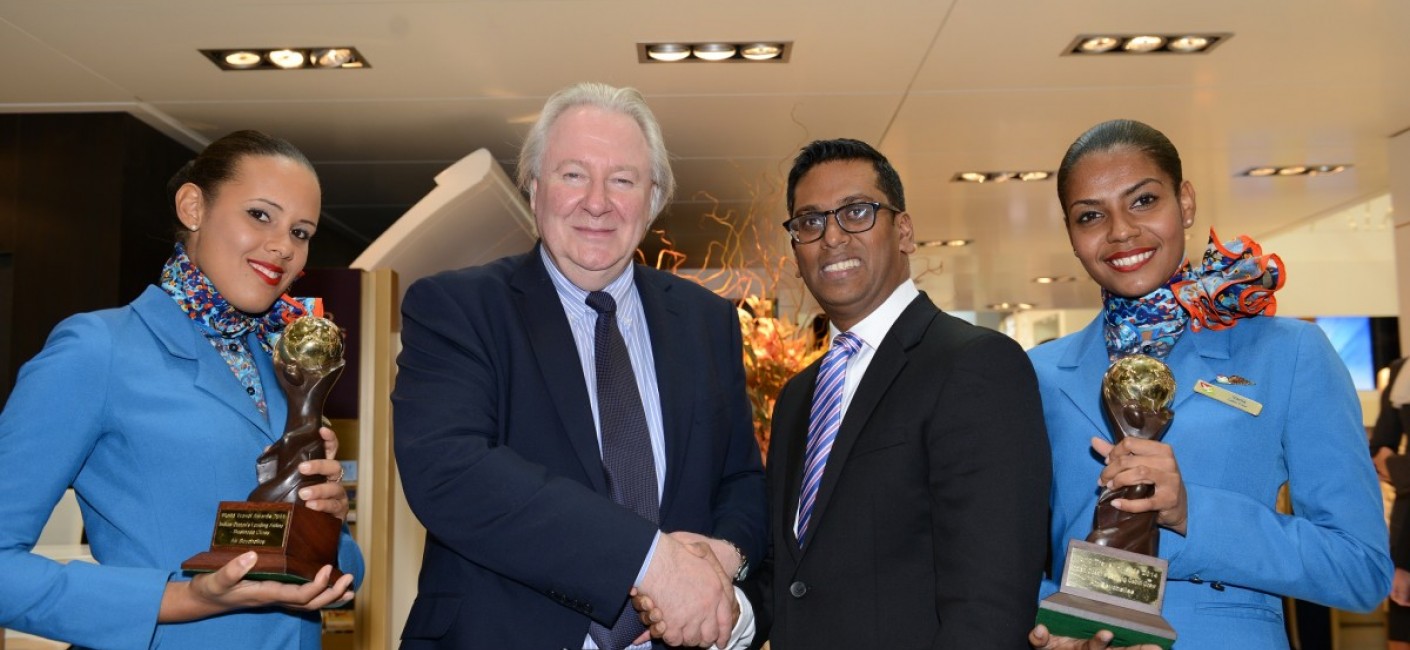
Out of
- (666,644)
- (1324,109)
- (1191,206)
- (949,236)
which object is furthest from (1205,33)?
(949,236)

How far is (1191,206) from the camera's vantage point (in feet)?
7.52

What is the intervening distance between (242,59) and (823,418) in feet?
12.2

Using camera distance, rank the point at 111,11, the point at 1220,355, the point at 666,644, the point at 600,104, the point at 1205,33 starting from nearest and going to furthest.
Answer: the point at 666,644
the point at 1220,355
the point at 600,104
the point at 111,11
the point at 1205,33

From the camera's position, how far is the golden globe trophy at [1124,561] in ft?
5.96

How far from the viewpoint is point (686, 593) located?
1.97 m

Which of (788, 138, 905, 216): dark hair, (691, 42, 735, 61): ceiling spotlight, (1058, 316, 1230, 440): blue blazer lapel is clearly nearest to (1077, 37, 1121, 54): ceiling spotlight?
(691, 42, 735, 61): ceiling spotlight

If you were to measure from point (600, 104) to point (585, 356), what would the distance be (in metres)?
0.49

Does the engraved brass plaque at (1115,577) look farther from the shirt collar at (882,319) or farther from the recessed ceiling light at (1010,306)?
the recessed ceiling light at (1010,306)

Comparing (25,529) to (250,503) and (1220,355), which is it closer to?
(250,503)

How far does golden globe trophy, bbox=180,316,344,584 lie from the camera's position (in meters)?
1.84

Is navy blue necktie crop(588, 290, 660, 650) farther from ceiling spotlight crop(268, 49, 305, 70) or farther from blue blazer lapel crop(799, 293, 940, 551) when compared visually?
ceiling spotlight crop(268, 49, 305, 70)

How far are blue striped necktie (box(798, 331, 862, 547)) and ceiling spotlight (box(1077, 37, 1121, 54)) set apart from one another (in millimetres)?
3133

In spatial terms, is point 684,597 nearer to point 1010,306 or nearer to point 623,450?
point 623,450

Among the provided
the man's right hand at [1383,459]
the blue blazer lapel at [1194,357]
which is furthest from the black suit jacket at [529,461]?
the man's right hand at [1383,459]
